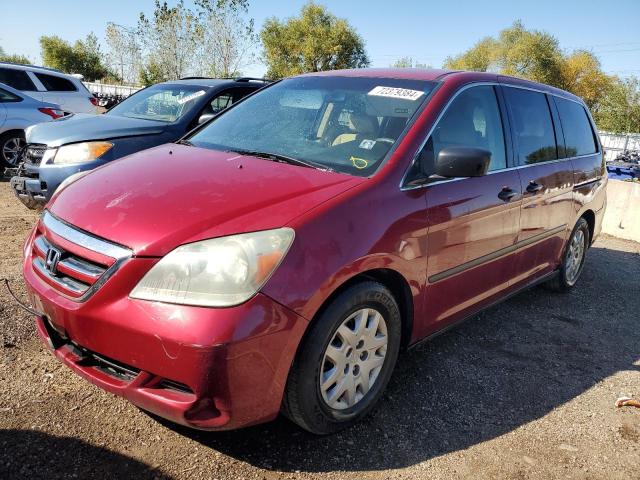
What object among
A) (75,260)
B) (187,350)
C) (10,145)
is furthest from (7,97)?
(187,350)

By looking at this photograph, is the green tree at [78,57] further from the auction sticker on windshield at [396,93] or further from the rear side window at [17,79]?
the auction sticker on windshield at [396,93]

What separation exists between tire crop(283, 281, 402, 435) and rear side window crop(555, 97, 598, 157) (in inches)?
109

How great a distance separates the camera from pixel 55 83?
10.5 m

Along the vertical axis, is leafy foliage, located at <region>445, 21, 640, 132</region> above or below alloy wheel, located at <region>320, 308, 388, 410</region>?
above

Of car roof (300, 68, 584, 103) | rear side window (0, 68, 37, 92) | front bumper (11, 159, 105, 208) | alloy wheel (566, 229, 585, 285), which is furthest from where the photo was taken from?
rear side window (0, 68, 37, 92)

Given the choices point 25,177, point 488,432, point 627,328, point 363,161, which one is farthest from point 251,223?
point 25,177

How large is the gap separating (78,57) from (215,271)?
216 feet

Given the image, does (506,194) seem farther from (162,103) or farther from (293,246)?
(162,103)

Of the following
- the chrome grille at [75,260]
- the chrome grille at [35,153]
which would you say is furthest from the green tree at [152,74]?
the chrome grille at [75,260]

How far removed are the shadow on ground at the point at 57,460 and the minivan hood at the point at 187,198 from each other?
3.05 feet

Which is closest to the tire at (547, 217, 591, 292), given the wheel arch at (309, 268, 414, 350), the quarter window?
the wheel arch at (309, 268, 414, 350)

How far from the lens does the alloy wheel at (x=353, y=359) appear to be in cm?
238

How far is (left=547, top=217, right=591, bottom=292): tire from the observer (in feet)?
15.7

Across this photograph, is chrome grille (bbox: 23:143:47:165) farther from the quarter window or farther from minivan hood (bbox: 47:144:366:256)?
minivan hood (bbox: 47:144:366:256)
